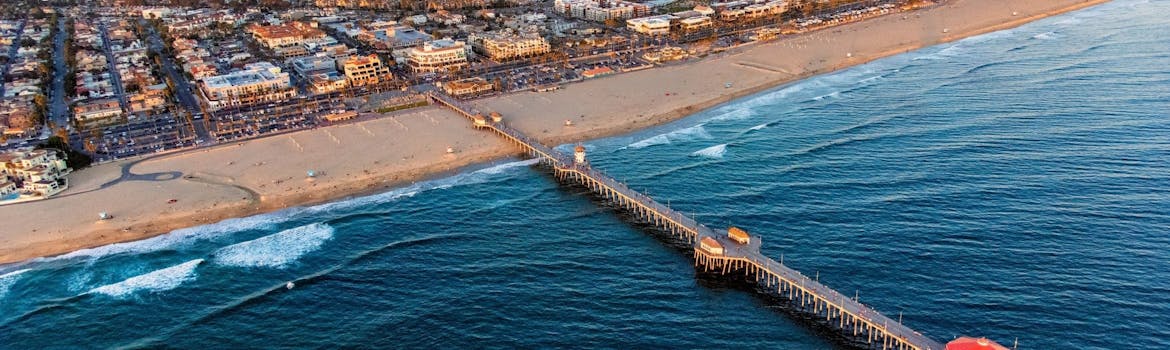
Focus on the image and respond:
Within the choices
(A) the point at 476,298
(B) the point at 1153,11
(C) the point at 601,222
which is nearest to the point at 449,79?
(C) the point at 601,222

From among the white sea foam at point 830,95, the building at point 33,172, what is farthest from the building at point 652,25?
the building at point 33,172

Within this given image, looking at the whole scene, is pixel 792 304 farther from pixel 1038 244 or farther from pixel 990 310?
pixel 1038 244

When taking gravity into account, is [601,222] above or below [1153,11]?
below

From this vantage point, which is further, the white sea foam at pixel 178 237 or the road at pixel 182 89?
the road at pixel 182 89

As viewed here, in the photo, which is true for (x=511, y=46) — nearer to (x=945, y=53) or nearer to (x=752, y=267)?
(x=945, y=53)

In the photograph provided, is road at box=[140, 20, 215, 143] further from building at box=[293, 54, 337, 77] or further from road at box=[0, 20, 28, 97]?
road at box=[0, 20, 28, 97]

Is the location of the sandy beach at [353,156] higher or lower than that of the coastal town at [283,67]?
lower

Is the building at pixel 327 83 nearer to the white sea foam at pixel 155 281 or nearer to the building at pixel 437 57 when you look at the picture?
the building at pixel 437 57

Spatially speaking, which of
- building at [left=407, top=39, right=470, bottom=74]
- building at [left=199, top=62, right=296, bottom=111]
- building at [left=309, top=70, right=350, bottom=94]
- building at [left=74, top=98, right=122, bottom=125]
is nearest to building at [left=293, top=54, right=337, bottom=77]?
building at [left=309, top=70, right=350, bottom=94]
